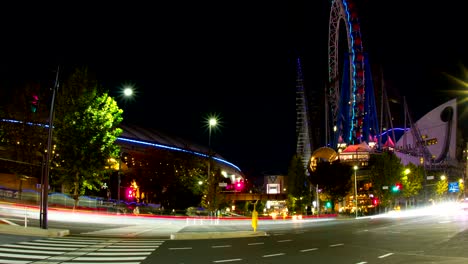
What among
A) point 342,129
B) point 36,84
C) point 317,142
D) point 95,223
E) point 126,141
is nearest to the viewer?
point 95,223

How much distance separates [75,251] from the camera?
17734 mm

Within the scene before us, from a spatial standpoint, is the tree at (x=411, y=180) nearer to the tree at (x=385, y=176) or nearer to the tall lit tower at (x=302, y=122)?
the tree at (x=385, y=176)

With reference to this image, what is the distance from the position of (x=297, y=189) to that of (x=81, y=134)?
51.6 metres

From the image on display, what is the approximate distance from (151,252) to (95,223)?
17.8 m

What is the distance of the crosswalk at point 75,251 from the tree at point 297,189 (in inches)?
2460

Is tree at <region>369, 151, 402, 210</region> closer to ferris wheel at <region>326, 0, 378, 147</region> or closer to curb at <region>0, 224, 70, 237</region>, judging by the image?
ferris wheel at <region>326, 0, 378, 147</region>

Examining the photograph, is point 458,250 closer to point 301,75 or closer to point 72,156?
point 72,156

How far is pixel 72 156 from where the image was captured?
38.9m

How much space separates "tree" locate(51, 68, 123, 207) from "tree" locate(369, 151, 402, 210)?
199 feet

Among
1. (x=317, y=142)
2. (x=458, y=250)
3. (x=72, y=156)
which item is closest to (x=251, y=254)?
(x=458, y=250)

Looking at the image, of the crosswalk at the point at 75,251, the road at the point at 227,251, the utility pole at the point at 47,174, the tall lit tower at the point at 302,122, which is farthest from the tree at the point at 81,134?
the tall lit tower at the point at 302,122

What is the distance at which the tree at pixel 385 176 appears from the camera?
86.5 metres

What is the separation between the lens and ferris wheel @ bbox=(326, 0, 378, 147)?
4154 inches

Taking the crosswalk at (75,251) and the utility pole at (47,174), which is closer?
the crosswalk at (75,251)
